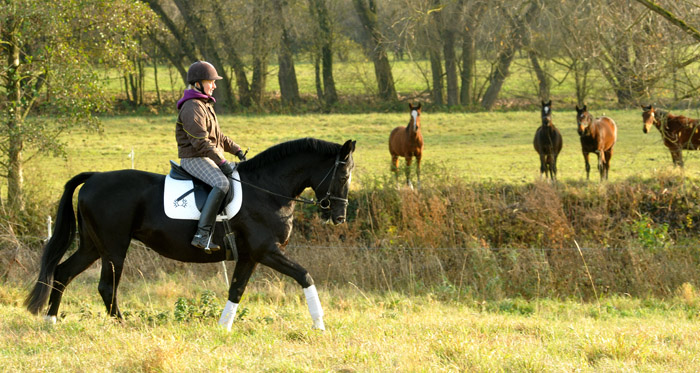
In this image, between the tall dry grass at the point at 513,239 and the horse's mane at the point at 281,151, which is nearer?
the horse's mane at the point at 281,151

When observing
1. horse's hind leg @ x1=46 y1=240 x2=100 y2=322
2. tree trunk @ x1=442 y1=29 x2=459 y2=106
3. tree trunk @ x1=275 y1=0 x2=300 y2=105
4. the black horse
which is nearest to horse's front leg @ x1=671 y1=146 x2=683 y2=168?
the black horse

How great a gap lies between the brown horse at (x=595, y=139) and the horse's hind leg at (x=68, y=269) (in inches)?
505

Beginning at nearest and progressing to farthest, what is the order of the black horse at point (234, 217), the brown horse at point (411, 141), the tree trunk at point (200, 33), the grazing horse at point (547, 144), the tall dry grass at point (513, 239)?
the black horse at point (234, 217), the tall dry grass at point (513, 239), the grazing horse at point (547, 144), the brown horse at point (411, 141), the tree trunk at point (200, 33)

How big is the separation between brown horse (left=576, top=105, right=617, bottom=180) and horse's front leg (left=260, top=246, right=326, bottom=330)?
11.9 meters

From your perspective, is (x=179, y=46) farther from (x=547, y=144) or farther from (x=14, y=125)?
(x=547, y=144)

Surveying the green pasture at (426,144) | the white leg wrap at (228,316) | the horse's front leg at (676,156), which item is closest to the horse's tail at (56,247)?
the white leg wrap at (228,316)

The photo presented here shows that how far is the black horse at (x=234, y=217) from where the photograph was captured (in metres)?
7.46

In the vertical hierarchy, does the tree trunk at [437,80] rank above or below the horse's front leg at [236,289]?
above

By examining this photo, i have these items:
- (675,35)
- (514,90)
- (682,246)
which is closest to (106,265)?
(682,246)

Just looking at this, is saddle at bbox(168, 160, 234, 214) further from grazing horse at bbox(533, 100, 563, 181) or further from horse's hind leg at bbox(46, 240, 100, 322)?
grazing horse at bbox(533, 100, 563, 181)

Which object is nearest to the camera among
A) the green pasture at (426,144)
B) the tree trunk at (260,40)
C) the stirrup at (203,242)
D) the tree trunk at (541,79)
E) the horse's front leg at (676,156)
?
the stirrup at (203,242)

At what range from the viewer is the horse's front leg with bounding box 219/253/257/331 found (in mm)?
7301

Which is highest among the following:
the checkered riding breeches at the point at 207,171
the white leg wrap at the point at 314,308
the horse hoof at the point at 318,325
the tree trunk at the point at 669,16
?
the tree trunk at the point at 669,16

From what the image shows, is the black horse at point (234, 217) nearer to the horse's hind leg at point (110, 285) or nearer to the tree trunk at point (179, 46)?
the horse's hind leg at point (110, 285)
